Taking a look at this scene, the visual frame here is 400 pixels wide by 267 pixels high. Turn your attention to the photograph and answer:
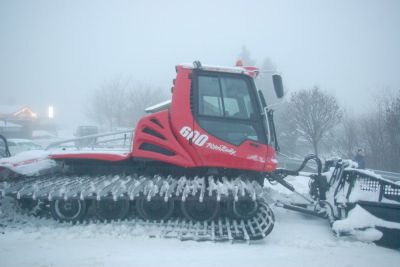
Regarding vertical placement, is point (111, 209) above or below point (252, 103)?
below

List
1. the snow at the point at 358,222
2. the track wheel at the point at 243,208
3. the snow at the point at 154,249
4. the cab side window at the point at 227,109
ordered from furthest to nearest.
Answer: the cab side window at the point at 227,109
the track wheel at the point at 243,208
the snow at the point at 358,222
the snow at the point at 154,249

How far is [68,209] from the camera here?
5.50 m

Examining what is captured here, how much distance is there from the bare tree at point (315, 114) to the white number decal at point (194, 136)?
49.3ft

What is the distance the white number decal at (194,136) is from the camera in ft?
17.7

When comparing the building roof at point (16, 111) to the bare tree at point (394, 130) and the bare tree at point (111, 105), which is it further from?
the bare tree at point (394, 130)

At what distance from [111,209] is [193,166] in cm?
174

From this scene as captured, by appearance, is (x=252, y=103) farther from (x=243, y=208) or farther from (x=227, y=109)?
(x=243, y=208)

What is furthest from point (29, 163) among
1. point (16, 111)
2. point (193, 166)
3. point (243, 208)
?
point (16, 111)

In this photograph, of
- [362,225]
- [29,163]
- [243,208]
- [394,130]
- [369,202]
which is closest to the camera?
[362,225]

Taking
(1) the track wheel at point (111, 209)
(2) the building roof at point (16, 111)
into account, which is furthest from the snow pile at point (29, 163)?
(2) the building roof at point (16, 111)

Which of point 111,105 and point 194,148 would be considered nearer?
point 194,148

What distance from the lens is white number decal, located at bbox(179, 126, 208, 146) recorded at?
17.7 feet

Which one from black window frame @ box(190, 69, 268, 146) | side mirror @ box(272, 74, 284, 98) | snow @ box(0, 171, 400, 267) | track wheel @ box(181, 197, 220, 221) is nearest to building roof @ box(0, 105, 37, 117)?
snow @ box(0, 171, 400, 267)

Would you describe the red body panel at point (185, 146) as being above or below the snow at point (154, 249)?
above
